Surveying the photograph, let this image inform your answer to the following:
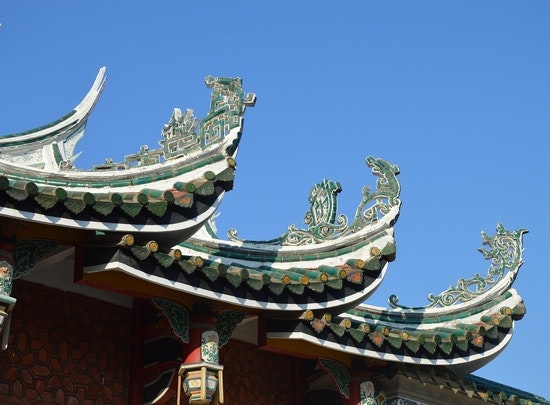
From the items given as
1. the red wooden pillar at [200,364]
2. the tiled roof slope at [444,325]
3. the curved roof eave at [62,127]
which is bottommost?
the red wooden pillar at [200,364]

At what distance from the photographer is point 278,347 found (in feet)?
35.0

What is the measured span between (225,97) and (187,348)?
7.47ft

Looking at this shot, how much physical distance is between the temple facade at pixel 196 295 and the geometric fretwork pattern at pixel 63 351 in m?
0.01

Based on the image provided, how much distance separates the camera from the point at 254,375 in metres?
11.7

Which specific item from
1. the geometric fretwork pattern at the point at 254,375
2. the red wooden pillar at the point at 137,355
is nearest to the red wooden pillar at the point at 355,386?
the geometric fretwork pattern at the point at 254,375

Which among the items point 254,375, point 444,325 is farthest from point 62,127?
point 444,325

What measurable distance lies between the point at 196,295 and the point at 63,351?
1433 mm

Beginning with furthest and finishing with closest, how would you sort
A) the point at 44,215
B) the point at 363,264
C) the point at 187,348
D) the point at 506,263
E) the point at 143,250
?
the point at 506,263 → the point at 363,264 → the point at 187,348 → the point at 143,250 → the point at 44,215

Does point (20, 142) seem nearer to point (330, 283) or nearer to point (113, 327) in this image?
point (113, 327)

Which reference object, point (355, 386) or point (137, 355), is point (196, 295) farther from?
point (355, 386)

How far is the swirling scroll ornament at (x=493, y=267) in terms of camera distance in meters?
12.8

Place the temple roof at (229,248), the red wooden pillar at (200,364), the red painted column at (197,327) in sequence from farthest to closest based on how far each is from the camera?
the red painted column at (197,327)
the red wooden pillar at (200,364)
the temple roof at (229,248)

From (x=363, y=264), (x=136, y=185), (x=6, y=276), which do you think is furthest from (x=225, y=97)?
(x=6, y=276)

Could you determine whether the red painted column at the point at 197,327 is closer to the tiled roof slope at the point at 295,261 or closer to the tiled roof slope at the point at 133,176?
the tiled roof slope at the point at 295,261
